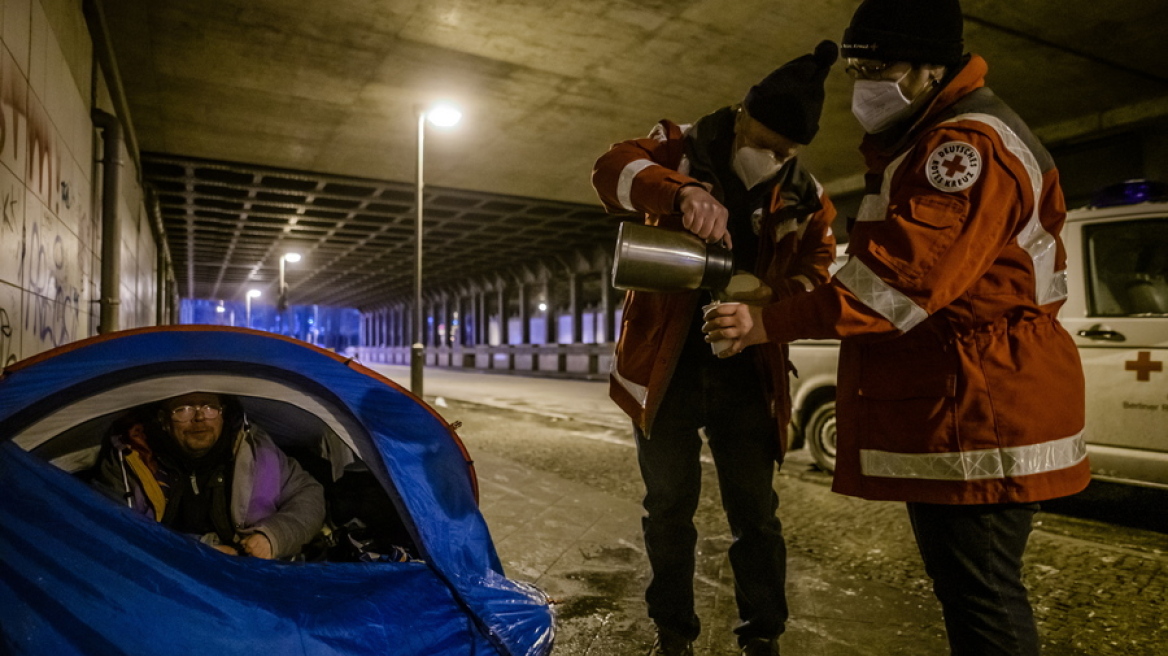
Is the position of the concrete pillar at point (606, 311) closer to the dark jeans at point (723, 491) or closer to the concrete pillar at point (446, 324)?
the concrete pillar at point (446, 324)

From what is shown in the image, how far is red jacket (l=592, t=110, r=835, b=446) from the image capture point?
2236 millimetres

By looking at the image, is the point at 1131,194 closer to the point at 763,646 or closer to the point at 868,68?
the point at 868,68

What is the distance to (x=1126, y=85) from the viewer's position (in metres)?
9.24

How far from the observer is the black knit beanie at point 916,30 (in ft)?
5.21

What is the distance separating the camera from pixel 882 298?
1.45 meters

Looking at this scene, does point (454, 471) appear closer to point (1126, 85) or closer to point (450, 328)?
point (1126, 85)

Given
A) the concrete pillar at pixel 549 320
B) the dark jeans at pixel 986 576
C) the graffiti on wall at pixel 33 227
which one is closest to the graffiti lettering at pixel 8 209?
the graffiti on wall at pixel 33 227

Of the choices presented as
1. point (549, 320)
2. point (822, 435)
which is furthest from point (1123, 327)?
point (549, 320)

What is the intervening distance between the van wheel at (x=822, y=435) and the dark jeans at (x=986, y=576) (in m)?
4.54

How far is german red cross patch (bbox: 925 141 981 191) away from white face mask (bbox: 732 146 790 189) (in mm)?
790

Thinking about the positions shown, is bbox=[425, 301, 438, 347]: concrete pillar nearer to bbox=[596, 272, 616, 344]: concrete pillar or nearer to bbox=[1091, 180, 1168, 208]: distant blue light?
bbox=[596, 272, 616, 344]: concrete pillar

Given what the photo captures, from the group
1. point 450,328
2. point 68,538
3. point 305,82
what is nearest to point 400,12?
point 305,82

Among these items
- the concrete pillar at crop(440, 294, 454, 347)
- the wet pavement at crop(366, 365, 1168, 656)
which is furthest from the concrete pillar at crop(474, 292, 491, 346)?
the wet pavement at crop(366, 365, 1168, 656)

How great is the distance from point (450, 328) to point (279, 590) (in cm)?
3719
